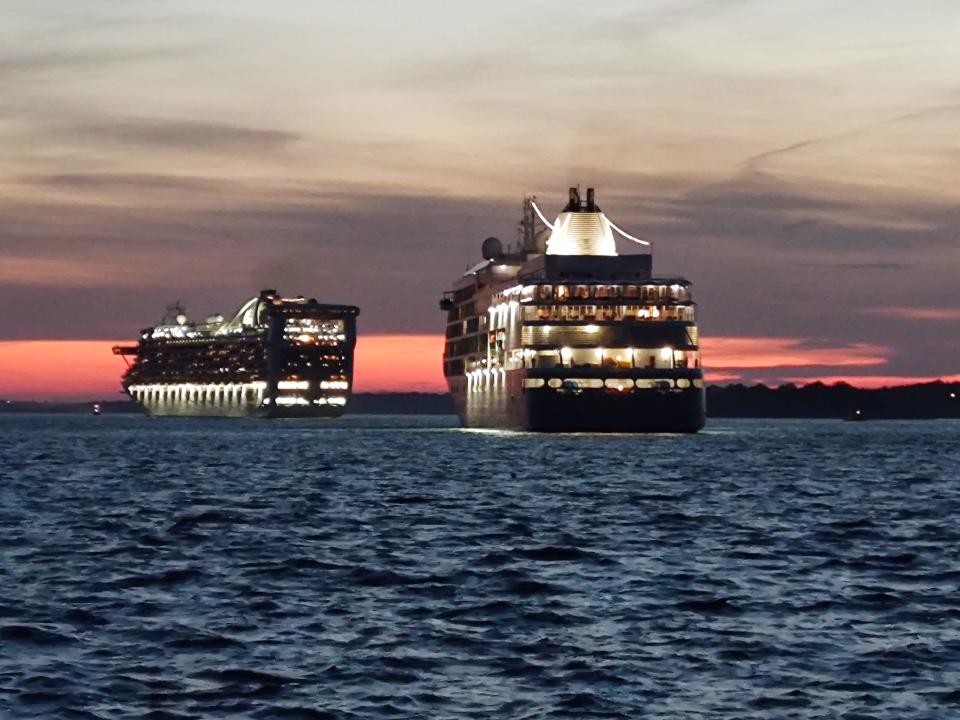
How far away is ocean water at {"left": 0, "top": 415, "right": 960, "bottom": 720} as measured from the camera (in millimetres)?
23188

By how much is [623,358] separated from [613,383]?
281 centimetres

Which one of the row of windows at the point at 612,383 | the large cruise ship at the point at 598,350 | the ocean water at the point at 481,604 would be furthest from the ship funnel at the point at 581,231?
the ocean water at the point at 481,604

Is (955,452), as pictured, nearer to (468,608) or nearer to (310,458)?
(310,458)

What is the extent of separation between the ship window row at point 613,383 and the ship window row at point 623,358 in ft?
3.66

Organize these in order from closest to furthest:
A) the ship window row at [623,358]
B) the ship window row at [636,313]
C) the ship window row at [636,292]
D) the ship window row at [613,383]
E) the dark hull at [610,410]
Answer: the ship window row at [613,383] → the dark hull at [610,410] → the ship window row at [623,358] → the ship window row at [636,313] → the ship window row at [636,292]

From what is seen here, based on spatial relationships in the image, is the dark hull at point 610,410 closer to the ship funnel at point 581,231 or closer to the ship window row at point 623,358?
the ship window row at point 623,358

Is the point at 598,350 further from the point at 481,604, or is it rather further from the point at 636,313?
the point at 481,604

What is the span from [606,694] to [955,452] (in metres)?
117

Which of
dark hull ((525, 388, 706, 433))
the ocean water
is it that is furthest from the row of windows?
the ocean water

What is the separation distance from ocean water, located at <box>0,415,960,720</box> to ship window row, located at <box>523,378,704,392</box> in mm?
63483

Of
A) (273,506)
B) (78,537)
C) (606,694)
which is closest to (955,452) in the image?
(273,506)

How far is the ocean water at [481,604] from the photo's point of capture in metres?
23.2

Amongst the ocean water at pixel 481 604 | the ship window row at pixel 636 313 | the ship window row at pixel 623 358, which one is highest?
the ship window row at pixel 636 313

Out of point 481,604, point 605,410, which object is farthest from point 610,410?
point 481,604
